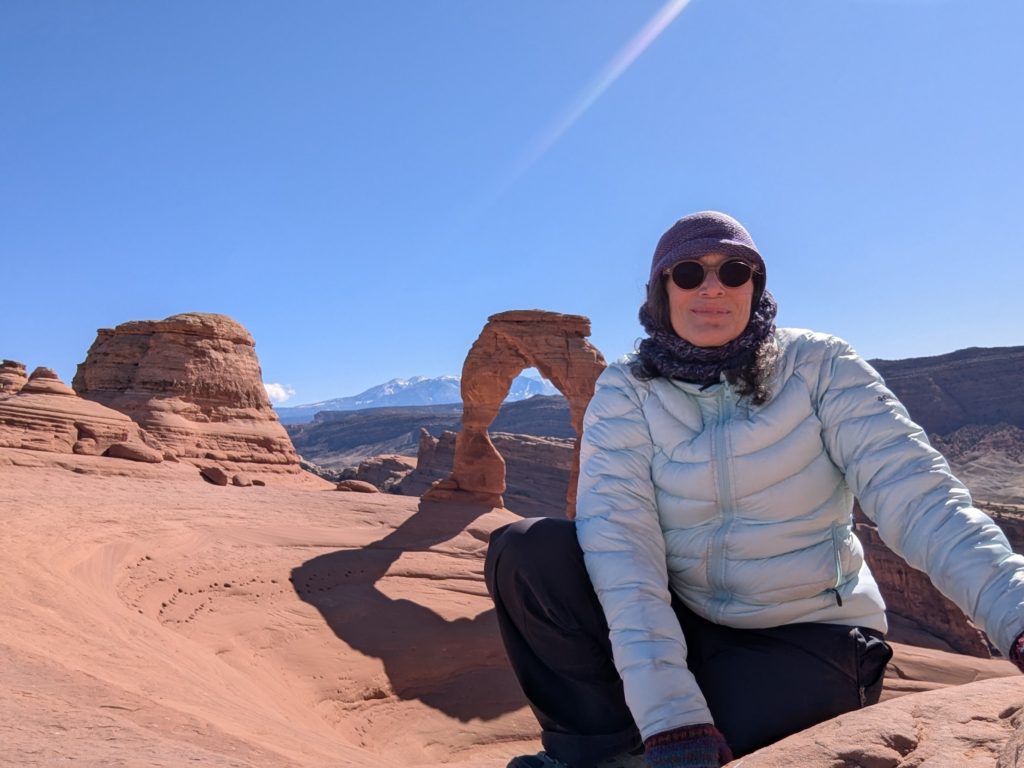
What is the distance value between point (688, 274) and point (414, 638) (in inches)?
241

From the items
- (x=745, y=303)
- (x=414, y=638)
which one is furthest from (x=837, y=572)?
(x=414, y=638)

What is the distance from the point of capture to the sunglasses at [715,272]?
2.11 metres

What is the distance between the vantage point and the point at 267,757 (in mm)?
2652

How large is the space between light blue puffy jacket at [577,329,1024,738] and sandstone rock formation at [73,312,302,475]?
15.8 meters

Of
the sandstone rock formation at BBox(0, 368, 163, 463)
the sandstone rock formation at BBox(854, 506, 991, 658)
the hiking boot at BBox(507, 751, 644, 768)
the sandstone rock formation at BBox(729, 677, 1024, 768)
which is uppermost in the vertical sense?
the sandstone rock formation at BBox(0, 368, 163, 463)

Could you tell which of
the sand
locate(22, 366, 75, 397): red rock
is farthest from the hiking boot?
locate(22, 366, 75, 397): red rock

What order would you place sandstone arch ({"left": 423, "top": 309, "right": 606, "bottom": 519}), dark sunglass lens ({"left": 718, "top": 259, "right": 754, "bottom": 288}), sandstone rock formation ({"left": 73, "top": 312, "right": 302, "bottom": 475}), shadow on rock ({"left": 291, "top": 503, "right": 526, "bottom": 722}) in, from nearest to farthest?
dark sunglass lens ({"left": 718, "top": 259, "right": 754, "bottom": 288}), shadow on rock ({"left": 291, "top": 503, "right": 526, "bottom": 722}), sandstone arch ({"left": 423, "top": 309, "right": 606, "bottom": 519}), sandstone rock formation ({"left": 73, "top": 312, "right": 302, "bottom": 475})

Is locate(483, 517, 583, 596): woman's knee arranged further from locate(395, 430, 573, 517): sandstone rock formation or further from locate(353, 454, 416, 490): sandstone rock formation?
locate(353, 454, 416, 490): sandstone rock formation

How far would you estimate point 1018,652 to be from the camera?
1.31 metres

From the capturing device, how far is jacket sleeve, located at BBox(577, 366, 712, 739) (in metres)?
1.62

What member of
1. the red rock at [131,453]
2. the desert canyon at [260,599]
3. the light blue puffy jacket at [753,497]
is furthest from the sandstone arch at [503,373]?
the light blue puffy jacket at [753,497]

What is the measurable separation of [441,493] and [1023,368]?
1428 inches

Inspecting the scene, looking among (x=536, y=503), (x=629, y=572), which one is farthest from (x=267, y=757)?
(x=536, y=503)

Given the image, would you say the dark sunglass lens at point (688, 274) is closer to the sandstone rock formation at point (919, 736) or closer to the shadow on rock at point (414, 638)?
the sandstone rock formation at point (919, 736)
